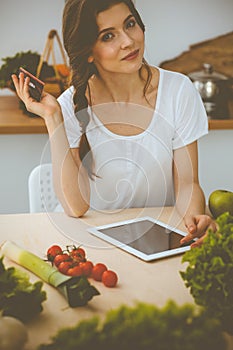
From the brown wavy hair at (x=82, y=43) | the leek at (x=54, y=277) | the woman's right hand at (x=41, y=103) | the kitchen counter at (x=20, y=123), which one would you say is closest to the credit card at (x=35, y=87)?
the woman's right hand at (x=41, y=103)

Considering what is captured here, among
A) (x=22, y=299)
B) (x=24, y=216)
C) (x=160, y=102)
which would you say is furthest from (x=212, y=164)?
(x=22, y=299)

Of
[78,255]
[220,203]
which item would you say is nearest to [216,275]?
[78,255]

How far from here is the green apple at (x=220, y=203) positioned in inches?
61.1

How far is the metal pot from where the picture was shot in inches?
102

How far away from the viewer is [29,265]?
1243 mm

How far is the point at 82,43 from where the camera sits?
1599 millimetres

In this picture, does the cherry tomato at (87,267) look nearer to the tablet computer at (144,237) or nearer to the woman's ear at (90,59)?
the tablet computer at (144,237)

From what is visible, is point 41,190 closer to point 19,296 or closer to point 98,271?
point 98,271

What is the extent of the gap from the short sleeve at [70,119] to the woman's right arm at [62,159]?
0.10 feet

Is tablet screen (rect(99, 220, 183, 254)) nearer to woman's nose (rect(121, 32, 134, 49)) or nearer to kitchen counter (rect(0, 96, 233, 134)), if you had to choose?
woman's nose (rect(121, 32, 134, 49))

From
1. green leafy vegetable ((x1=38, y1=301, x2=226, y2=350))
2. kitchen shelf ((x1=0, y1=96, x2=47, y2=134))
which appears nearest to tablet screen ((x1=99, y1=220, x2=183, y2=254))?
green leafy vegetable ((x1=38, y1=301, x2=226, y2=350))

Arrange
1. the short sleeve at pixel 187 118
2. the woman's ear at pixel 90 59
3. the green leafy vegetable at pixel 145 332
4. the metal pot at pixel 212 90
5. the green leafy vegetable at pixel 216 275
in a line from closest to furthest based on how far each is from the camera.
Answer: the green leafy vegetable at pixel 145 332, the green leafy vegetable at pixel 216 275, the woman's ear at pixel 90 59, the short sleeve at pixel 187 118, the metal pot at pixel 212 90

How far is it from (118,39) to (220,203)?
533 mm

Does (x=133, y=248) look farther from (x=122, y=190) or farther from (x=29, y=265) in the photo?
(x=122, y=190)
